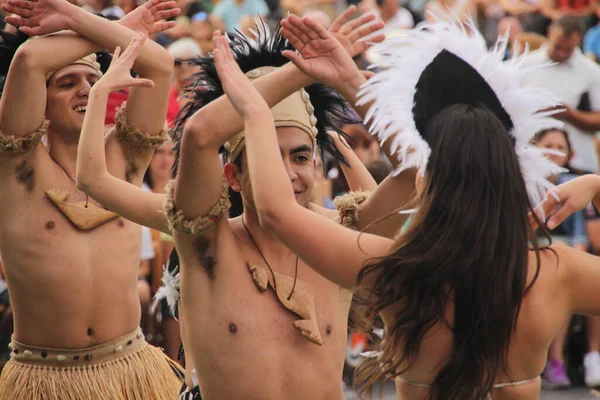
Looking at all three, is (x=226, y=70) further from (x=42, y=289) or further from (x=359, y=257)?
(x=42, y=289)

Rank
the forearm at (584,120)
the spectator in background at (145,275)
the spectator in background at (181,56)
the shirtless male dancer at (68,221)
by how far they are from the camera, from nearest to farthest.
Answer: the shirtless male dancer at (68,221) → the spectator in background at (145,275) → the forearm at (584,120) → the spectator in background at (181,56)

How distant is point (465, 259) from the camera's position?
2.52 metres

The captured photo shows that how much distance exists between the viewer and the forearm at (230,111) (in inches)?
111

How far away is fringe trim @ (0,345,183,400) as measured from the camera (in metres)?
3.95

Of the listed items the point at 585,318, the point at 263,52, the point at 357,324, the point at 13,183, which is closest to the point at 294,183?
the point at 263,52

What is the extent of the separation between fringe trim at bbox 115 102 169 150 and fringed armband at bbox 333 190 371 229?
3.33 ft

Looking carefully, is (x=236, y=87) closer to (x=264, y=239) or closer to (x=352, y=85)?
(x=352, y=85)

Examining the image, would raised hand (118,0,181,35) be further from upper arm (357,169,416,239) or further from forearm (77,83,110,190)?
upper arm (357,169,416,239)

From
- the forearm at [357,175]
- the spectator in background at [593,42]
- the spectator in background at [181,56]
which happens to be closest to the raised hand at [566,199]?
the forearm at [357,175]

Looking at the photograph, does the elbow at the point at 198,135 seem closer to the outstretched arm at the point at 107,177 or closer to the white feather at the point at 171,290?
the outstretched arm at the point at 107,177

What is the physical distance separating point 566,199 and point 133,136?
6.03 ft

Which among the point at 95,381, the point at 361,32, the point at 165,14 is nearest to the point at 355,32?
the point at 361,32

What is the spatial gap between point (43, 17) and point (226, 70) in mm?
1384

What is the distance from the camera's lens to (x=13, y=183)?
12.8 feet
